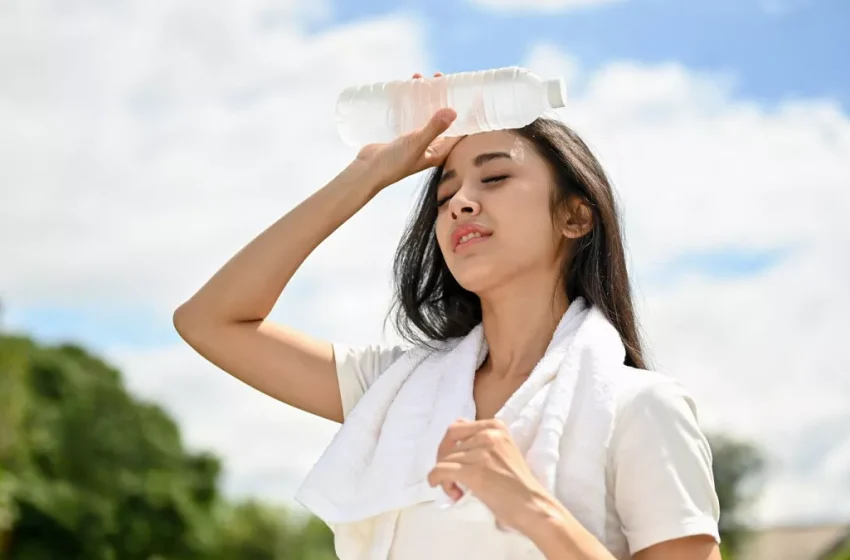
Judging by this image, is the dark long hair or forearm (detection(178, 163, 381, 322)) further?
forearm (detection(178, 163, 381, 322))

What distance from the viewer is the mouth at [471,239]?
3.46m

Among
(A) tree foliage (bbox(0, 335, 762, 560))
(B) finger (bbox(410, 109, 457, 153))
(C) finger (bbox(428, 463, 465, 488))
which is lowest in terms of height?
(A) tree foliage (bbox(0, 335, 762, 560))

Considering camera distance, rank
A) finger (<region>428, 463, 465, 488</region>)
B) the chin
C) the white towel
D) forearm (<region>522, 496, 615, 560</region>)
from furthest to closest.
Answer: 1. the chin
2. the white towel
3. finger (<region>428, 463, 465, 488</region>)
4. forearm (<region>522, 496, 615, 560</region>)

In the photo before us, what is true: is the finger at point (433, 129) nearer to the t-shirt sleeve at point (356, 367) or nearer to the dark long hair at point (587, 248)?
the dark long hair at point (587, 248)

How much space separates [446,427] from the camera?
3.41 meters

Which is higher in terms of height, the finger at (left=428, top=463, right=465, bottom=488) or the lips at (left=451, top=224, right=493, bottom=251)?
the lips at (left=451, top=224, right=493, bottom=251)

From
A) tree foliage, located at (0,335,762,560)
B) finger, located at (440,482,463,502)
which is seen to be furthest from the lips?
tree foliage, located at (0,335,762,560)

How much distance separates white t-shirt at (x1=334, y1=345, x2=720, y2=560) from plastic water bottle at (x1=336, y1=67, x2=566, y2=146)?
79 cm

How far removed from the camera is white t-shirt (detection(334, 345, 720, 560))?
303 centimetres

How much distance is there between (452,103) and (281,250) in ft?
2.00

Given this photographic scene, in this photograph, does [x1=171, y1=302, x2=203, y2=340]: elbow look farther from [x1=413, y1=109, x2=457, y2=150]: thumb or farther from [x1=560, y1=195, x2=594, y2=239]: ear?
[x1=560, y1=195, x2=594, y2=239]: ear

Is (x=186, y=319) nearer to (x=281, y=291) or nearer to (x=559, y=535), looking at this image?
(x=281, y=291)

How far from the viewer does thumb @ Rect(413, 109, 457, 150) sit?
3.63 m

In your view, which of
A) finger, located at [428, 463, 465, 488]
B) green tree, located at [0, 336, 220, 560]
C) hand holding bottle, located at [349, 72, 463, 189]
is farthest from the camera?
green tree, located at [0, 336, 220, 560]
